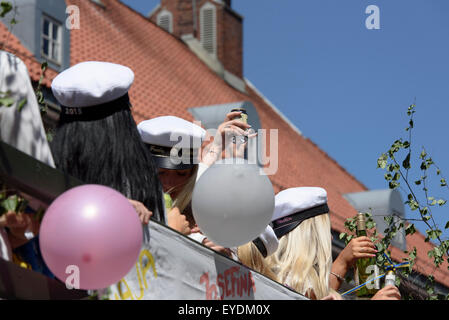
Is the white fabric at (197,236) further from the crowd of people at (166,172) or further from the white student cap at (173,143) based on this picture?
the white student cap at (173,143)

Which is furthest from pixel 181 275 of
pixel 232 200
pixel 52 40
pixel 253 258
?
pixel 52 40

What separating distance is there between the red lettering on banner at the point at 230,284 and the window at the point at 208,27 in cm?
2042

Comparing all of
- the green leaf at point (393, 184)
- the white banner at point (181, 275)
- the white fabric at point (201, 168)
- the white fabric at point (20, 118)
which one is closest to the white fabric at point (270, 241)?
the white fabric at point (201, 168)

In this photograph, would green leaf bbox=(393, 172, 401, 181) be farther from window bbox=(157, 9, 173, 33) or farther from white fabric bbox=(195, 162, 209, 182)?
window bbox=(157, 9, 173, 33)

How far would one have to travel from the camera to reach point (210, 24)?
2497cm

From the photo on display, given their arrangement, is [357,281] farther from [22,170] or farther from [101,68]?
[22,170]

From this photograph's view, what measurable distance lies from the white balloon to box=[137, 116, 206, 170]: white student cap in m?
1.04

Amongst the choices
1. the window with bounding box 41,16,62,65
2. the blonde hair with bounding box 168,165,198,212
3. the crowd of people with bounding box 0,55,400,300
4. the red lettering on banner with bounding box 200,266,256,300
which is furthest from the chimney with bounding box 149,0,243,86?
the red lettering on banner with bounding box 200,266,256,300

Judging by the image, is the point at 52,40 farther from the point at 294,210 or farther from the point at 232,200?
the point at 232,200

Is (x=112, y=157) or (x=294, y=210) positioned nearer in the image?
(x=112, y=157)

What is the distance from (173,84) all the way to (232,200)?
46.8 ft

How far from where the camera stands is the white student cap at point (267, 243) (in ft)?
14.2

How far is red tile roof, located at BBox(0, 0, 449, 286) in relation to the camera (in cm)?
1516
